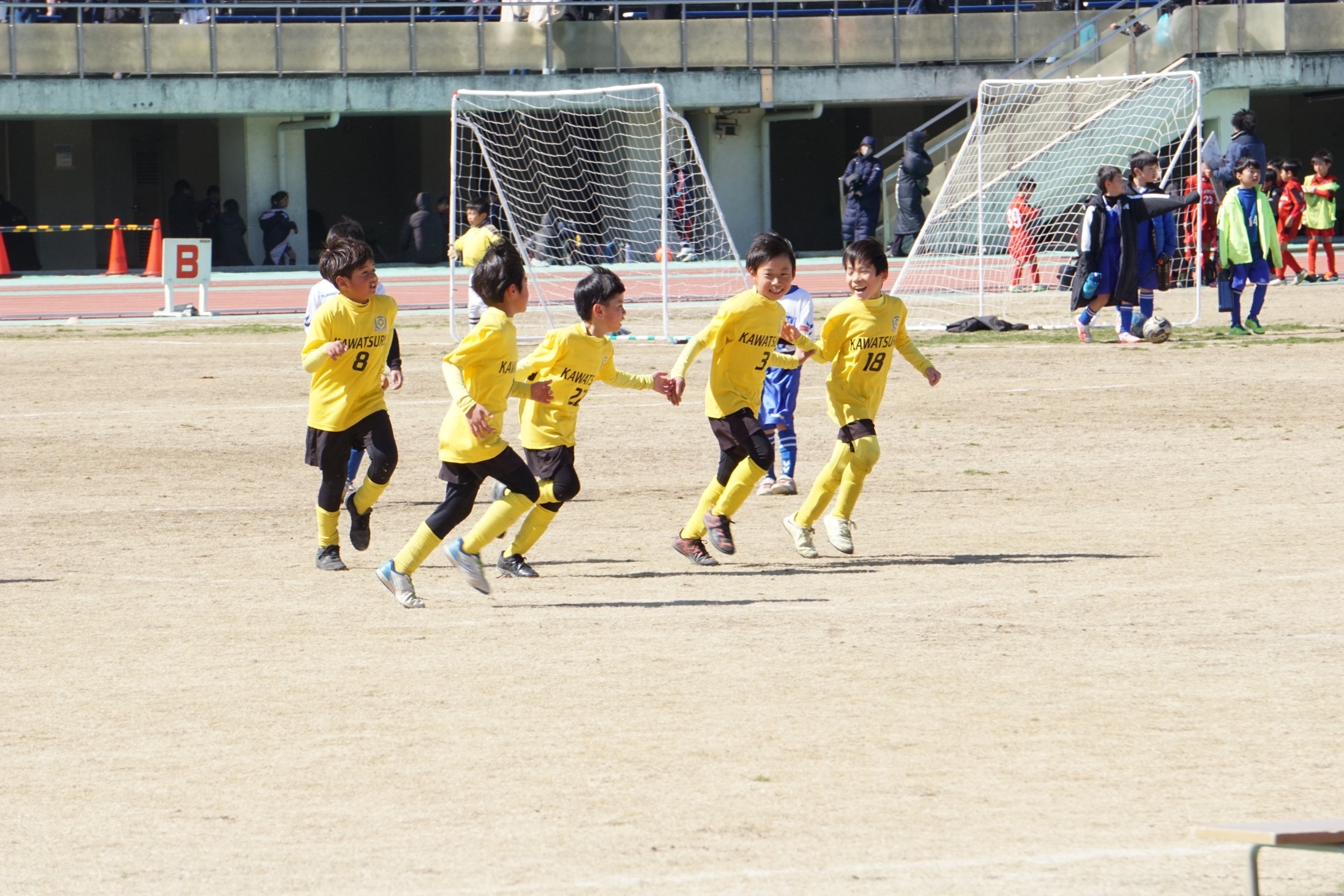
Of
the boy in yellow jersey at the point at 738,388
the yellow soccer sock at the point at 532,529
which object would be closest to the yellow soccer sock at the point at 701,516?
the boy in yellow jersey at the point at 738,388

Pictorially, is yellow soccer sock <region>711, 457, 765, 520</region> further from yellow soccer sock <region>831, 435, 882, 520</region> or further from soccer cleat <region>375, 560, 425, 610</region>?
soccer cleat <region>375, 560, 425, 610</region>

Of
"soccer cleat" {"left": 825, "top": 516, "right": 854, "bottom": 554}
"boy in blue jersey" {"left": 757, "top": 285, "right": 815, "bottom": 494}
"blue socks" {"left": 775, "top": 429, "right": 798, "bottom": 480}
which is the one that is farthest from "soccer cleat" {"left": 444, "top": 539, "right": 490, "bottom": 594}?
"blue socks" {"left": 775, "top": 429, "right": 798, "bottom": 480}

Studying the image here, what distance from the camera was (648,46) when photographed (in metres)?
34.1

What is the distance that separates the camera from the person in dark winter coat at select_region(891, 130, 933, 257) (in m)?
30.0

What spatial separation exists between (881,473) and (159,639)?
575cm

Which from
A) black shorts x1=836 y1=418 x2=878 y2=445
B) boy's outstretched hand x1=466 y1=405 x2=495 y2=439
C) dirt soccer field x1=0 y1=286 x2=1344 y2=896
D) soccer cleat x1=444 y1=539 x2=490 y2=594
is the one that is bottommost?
dirt soccer field x1=0 y1=286 x2=1344 y2=896

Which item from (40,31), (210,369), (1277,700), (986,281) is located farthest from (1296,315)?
(40,31)

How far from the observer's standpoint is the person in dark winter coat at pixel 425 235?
31969 mm

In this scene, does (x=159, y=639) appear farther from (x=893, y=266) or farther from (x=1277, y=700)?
(x=893, y=266)

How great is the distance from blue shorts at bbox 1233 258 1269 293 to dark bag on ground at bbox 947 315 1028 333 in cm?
266

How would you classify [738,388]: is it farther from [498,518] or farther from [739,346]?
[498,518]

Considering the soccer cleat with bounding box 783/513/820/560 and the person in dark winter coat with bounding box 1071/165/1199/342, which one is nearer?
the soccer cleat with bounding box 783/513/820/560

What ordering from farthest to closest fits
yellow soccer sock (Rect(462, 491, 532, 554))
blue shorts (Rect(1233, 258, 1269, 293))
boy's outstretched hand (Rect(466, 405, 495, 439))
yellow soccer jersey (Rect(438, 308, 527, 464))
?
blue shorts (Rect(1233, 258, 1269, 293)), yellow soccer sock (Rect(462, 491, 532, 554)), yellow soccer jersey (Rect(438, 308, 527, 464)), boy's outstretched hand (Rect(466, 405, 495, 439))

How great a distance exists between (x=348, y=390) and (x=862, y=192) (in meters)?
21.4
